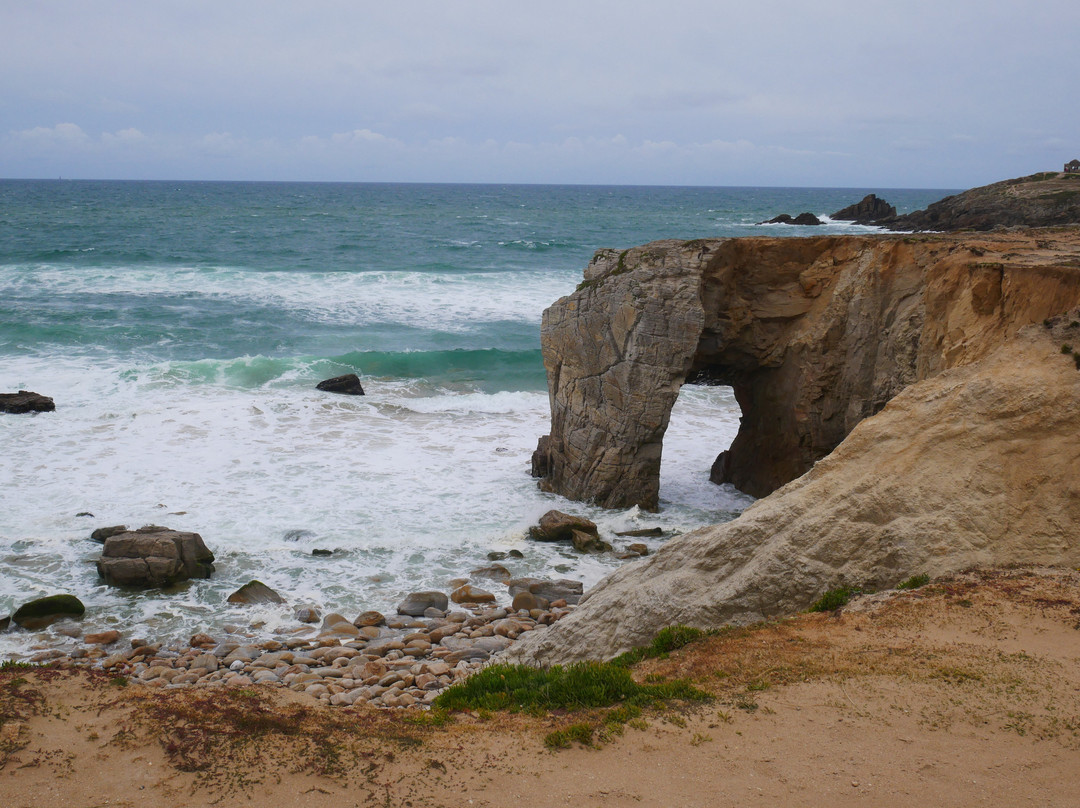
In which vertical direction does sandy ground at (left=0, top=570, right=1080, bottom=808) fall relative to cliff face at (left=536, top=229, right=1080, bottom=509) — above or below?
below

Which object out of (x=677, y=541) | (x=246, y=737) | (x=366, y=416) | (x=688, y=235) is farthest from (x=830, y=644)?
(x=688, y=235)

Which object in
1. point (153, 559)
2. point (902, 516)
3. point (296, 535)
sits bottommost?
point (296, 535)

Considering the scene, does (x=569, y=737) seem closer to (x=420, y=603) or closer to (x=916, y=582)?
(x=916, y=582)

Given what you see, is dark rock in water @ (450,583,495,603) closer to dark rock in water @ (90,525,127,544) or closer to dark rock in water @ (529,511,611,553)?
dark rock in water @ (529,511,611,553)

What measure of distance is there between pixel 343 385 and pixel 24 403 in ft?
26.6

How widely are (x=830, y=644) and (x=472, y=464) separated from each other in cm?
1210

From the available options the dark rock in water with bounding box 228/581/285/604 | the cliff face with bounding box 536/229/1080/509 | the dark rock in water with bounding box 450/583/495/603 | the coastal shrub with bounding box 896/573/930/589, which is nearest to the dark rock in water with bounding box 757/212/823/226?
the cliff face with bounding box 536/229/1080/509

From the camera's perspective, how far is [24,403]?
69.9 ft

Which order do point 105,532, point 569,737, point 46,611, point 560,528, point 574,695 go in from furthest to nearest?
point 560,528 → point 105,532 → point 46,611 → point 574,695 → point 569,737

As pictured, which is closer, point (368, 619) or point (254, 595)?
point (368, 619)

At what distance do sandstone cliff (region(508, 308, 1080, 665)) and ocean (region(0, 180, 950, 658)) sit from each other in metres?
4.81

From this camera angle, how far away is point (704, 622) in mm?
8758

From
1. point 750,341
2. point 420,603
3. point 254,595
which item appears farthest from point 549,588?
point 750,341

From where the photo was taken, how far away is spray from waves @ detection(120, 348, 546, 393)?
26016 mm
